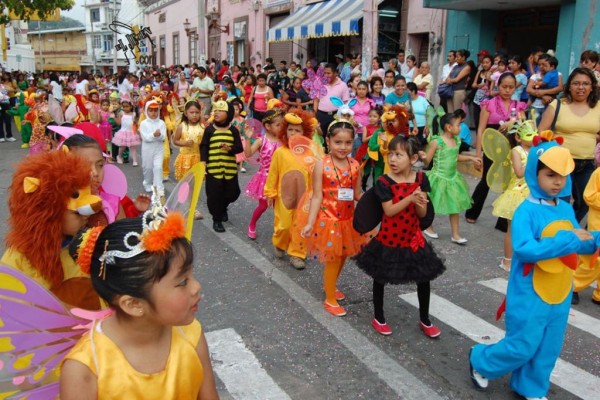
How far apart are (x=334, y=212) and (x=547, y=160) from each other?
6.32ft

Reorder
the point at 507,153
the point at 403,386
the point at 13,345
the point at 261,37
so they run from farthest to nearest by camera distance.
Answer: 1. the point at 261,37
2. the point at 507,153
3. the point at 403,386
4. the point at 13,345

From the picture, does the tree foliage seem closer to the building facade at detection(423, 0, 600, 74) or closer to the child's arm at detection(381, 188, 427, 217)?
the building facade at detection(423, 0, 600, 74)

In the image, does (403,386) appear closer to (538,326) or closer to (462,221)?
(538,326)

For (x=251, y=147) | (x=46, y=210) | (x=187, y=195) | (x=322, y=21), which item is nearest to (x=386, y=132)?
(x=251, y=147)

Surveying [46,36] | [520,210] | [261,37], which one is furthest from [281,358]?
[46,36]

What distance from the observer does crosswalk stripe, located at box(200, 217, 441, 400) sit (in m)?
3.49

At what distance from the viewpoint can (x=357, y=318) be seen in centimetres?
447

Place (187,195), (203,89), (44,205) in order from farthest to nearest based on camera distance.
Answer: (203,89), (44,205), (187,195)

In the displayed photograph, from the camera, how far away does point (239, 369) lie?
12.1 feet

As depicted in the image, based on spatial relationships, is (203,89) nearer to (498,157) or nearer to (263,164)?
(263,164)

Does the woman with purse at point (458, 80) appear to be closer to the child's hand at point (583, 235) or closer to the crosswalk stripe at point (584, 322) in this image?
the crosswalk stripe at point (584, 322)

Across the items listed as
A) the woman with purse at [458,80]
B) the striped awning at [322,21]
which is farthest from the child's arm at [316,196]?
the striped awning at [322,21]

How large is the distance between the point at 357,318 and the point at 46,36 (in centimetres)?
8255

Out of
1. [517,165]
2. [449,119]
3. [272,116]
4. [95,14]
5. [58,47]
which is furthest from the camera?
[58,47]
